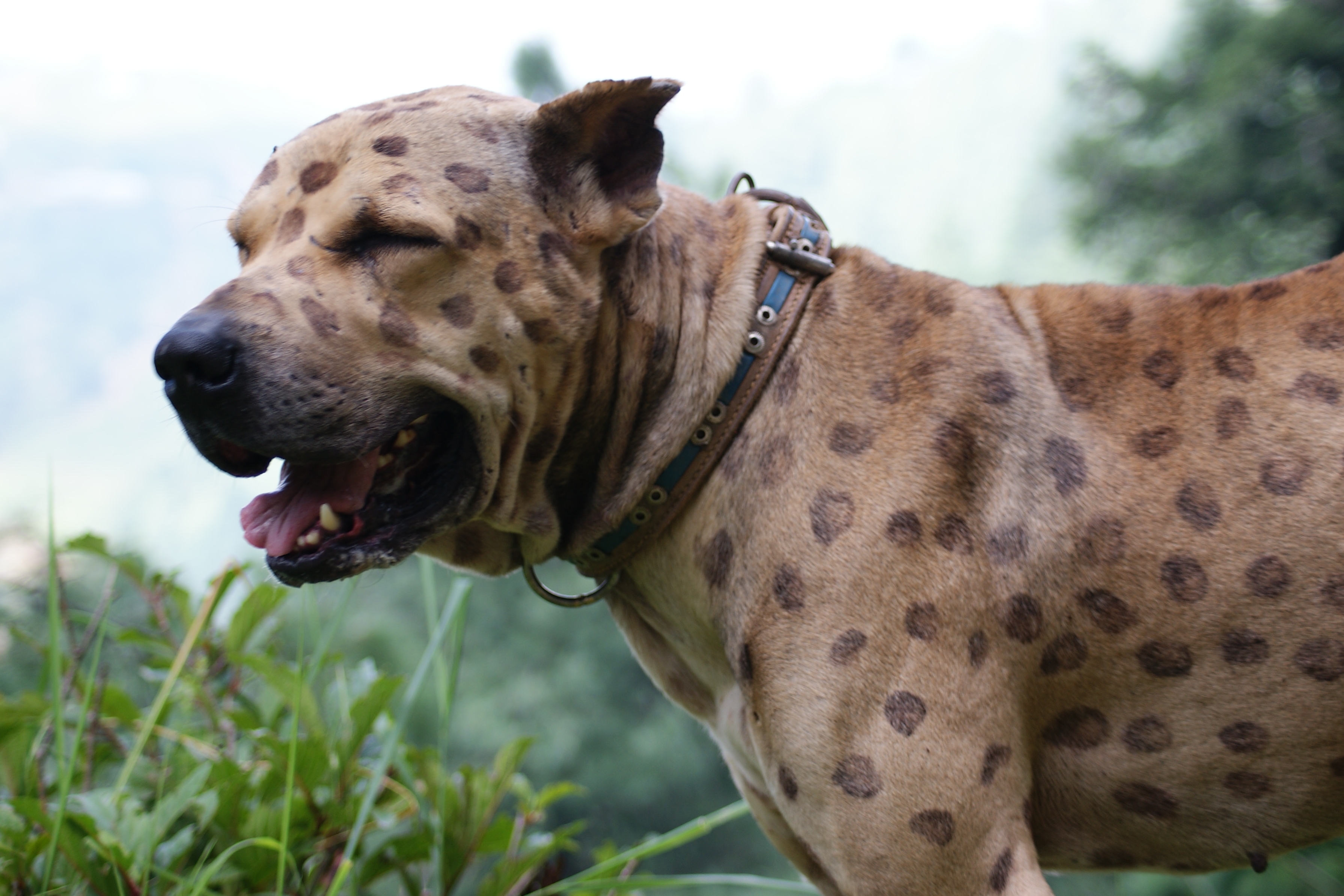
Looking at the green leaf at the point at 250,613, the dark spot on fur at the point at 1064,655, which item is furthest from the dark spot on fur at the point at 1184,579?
the green leaf at the point at 250,613

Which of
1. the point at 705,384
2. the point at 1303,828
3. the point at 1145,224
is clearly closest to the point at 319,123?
the point at 705,384

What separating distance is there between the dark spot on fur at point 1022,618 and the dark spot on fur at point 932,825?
12.3 inches

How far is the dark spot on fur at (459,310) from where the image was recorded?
1.57 meters

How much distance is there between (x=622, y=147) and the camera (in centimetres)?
174

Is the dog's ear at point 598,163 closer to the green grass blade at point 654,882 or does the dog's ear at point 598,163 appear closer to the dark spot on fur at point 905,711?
the dark spot on fur at point 905,711

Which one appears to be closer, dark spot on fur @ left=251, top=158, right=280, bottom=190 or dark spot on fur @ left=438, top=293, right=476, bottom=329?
dark spot on fur @ left=438, top=293, right=476, bottom=329

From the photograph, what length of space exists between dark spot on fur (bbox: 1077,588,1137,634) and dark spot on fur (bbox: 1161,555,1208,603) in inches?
2.9

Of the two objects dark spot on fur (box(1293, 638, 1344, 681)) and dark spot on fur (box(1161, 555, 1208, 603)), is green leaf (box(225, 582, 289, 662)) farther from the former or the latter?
dark spot on fur (box(1293, 638, 1344, 681))

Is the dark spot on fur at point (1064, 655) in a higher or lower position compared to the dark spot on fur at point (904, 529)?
lower

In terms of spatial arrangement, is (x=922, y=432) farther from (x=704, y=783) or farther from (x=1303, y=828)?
(x=704, y=783)

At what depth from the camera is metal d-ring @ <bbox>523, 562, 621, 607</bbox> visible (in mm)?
1820

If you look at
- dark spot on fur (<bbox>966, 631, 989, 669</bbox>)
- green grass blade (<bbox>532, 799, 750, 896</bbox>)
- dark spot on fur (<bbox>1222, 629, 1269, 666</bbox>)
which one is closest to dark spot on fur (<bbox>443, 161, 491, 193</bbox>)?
dark spot on fur (<bbox>966, 631, 989, 669</bbox>)

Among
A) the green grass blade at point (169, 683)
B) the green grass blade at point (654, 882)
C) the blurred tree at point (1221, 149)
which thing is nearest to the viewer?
the green grass blade at point (169, 683)

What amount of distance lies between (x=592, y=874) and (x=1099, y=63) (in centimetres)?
451
